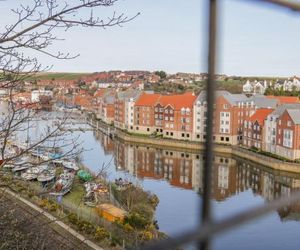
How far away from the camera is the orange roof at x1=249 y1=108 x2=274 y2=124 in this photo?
18.0m

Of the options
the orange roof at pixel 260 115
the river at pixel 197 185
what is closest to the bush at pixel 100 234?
the river at pixel 197 185

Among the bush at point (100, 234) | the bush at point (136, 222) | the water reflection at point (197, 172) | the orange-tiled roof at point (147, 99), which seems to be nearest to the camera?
the bush at point (100, 234)

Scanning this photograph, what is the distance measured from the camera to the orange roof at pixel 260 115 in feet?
59.0

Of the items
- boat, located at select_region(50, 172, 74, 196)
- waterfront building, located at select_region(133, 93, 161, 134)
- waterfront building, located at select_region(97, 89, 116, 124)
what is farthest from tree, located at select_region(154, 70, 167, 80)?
boat, located at select_region(50, 172, 74, 196)

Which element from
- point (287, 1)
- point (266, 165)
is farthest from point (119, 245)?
point (266, 165)

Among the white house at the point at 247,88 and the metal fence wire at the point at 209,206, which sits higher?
the metal fence wire at the point at 209,206

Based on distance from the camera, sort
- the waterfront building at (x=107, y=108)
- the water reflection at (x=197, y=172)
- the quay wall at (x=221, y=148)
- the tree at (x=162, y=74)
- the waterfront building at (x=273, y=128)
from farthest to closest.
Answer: the tree at (x=162, y=74) < the waterfront building at (x=107, y=108) < the waterfront building at (x=273, y=128) < the quay wall at (x=221, y=148) < the water reflection at (x=197, y=172)

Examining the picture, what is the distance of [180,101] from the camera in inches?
861

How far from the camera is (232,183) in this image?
12.9m

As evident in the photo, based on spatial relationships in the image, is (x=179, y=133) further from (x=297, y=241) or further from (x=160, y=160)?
(x=297, y=241)

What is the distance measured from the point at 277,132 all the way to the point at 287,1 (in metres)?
16.8

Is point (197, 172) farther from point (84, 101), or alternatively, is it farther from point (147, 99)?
point (84, 101)

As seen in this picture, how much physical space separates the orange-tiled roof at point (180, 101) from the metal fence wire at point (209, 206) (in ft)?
68.2

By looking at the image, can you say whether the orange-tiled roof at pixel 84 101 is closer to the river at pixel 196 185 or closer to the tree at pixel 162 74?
the river at pixel 196 185
